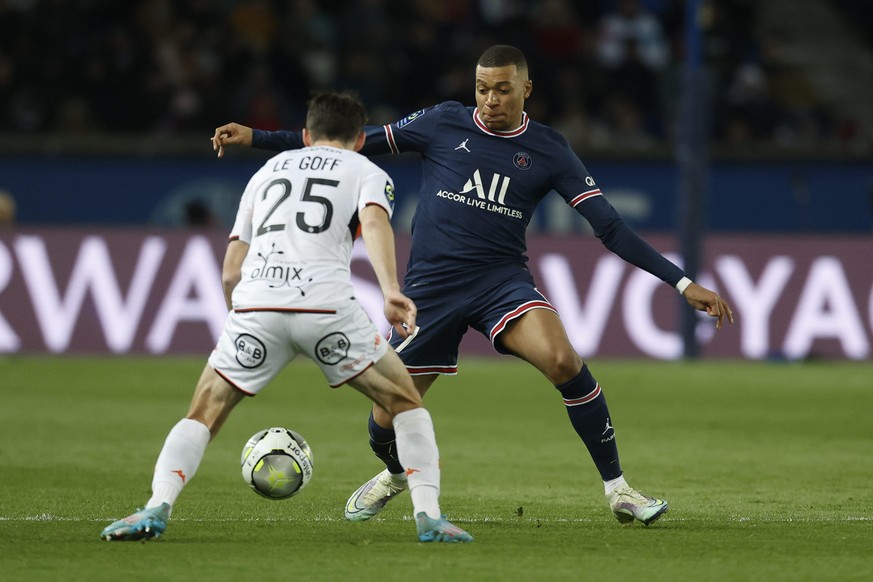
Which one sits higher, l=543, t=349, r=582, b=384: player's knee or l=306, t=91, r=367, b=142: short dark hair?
l=306, t=91, r=367, b=142: short dark hair

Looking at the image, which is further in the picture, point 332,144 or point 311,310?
point 332,144

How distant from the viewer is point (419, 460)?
21.6 ft

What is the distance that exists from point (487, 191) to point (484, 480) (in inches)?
81.1

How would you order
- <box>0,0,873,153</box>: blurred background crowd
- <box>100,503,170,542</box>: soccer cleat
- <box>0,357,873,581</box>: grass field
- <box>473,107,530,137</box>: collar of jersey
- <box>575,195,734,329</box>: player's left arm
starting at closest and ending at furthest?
<box>0,357,873,581</box>: grass field < <box>100,503,170,542</box>: soccer cleat < <box>575,195,734,329</box>: player's left arm < <box>473,107,530,137</box>: collar of jersey < <box>0,0,873,153</box>: blurred background crowd

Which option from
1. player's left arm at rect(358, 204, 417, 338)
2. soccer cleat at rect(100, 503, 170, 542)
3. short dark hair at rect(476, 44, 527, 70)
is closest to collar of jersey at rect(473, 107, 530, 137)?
short dark hair at rect(476, 44, 527, 70)

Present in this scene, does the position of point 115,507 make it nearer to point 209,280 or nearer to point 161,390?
point 161,390

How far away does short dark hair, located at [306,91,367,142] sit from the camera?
670 cm

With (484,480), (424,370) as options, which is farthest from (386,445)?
(484,480)

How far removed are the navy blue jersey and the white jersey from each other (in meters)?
1.33

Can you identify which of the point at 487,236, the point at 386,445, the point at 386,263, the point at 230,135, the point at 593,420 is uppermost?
the point at 230,135

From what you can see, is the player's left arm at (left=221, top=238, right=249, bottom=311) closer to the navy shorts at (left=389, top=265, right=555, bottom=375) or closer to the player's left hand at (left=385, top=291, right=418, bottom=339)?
the player's left hand at (left=385, top=291, right=418, bottom=339)

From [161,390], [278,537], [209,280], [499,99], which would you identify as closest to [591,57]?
[209,280]

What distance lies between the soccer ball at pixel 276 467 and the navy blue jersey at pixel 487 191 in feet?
4.15

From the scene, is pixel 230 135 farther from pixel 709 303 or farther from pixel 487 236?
pixel 709 303
